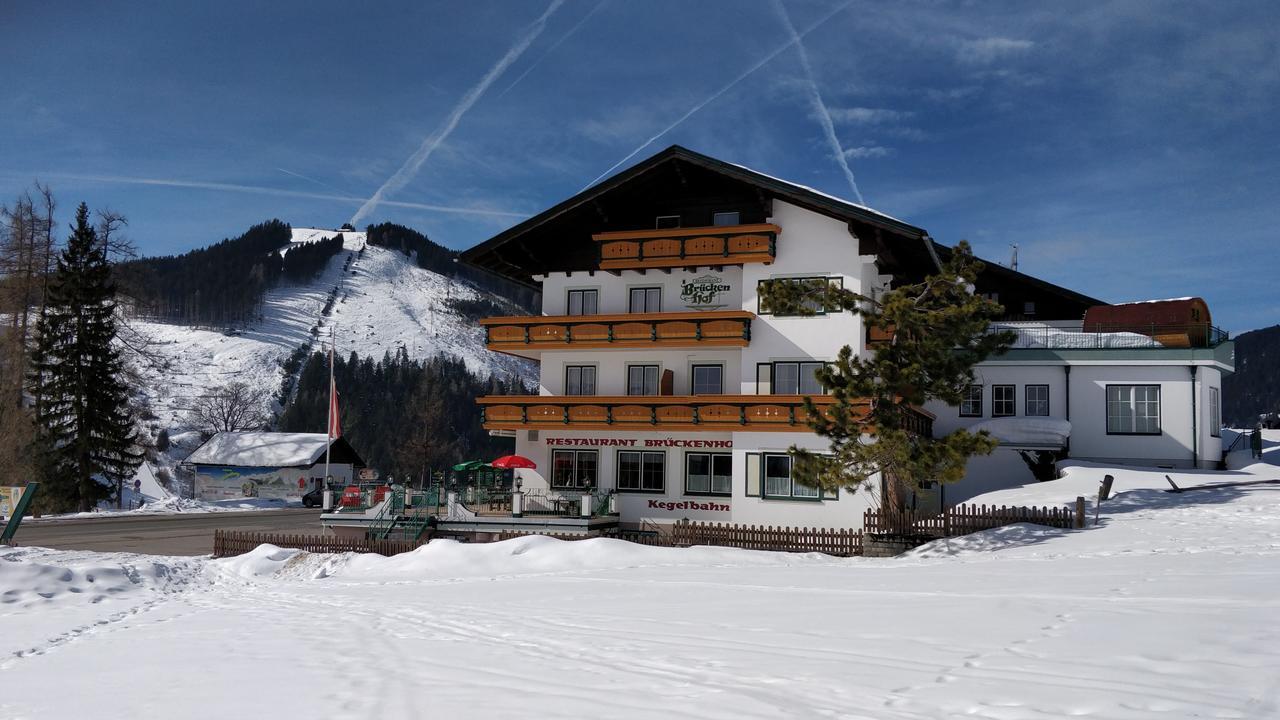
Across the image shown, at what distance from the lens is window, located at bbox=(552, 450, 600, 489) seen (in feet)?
118

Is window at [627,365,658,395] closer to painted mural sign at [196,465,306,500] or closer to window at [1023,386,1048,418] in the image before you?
window at [1023,386,1048,418]

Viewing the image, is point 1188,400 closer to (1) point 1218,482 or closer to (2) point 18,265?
(1) point 1218,482

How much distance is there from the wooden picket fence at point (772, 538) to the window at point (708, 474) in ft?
13.3

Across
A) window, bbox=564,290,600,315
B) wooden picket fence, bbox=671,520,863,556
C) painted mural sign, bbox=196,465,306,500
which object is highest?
window, bbox=564,290,600,315

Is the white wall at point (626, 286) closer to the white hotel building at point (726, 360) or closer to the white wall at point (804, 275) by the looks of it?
the white hotel building at point (726, 360)

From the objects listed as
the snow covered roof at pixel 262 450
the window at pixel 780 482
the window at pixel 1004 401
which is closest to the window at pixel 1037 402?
the window at pixel 1004 401

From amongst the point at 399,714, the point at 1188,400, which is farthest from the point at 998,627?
the point at 1188,400

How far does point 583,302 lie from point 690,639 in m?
26.4

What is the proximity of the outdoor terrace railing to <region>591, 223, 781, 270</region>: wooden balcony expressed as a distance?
10856 mm

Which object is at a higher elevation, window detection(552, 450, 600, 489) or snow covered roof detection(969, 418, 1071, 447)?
snow covered roof detection(969, 418, 1071, 447)

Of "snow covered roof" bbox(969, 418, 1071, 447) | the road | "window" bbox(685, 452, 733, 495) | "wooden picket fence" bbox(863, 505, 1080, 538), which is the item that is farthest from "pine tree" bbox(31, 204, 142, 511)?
"snow covered roof" bbox(969, 418, 1071, 447)

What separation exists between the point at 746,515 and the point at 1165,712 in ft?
85.6

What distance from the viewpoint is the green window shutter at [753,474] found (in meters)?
33.2

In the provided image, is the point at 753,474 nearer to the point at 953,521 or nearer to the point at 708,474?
the point at 708,474
